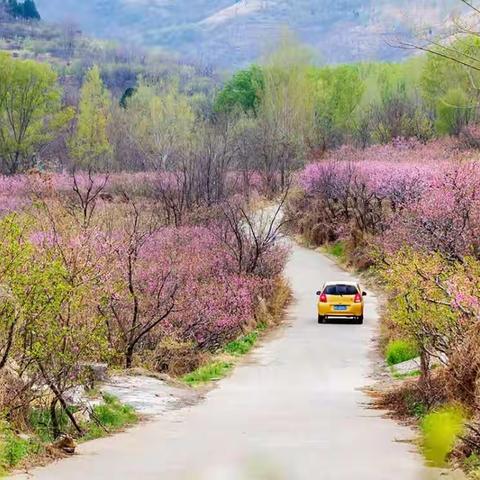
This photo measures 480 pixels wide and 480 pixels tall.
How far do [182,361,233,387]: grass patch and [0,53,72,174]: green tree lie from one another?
57.2 meters

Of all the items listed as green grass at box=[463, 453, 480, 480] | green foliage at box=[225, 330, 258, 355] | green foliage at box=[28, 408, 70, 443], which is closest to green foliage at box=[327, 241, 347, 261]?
green foliage at box=[225, 330, 258, 355]

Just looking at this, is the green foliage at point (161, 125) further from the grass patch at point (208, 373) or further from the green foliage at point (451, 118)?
the grass patch at point (208, 373)

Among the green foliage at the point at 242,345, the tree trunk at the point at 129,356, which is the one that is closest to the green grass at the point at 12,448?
the tree trunk at the point at 129,356

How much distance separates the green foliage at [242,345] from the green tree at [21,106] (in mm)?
52227

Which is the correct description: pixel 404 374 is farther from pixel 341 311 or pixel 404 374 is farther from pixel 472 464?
pixel 472 464

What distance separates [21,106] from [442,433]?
71969 mm

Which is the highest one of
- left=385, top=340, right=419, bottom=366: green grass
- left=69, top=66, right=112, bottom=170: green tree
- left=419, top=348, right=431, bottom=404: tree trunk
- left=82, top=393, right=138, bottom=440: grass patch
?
left=69, top=66, right=112, bottom=170: green tree

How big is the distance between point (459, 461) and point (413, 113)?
2712 inches

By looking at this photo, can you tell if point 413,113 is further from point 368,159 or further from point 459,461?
point 459,461

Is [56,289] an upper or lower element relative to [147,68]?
lower

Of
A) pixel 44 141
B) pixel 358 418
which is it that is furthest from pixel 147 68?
pixel 358 418

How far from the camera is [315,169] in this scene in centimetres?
6359

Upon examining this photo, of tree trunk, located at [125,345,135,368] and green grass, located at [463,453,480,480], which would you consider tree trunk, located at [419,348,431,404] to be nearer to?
green grass, located at [463,453,480,480]

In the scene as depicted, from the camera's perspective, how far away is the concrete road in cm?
1241
